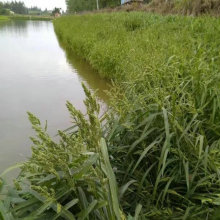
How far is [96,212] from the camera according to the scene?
1.02 m

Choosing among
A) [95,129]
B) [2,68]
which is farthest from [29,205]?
[2,68]

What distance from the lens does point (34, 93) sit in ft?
15.3

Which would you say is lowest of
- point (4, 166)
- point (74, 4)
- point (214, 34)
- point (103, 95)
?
point (4, 166)

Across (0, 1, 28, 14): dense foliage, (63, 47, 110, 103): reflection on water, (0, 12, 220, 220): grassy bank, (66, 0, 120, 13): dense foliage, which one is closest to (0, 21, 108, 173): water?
(63, 47, 110, 103): reflection on water

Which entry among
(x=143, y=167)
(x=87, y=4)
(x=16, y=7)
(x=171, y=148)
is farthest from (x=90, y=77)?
(x=16, y=7)

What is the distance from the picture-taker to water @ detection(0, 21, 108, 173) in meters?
2.97

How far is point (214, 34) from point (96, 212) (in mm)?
3239

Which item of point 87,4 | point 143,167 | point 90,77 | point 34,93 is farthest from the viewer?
point 87,4

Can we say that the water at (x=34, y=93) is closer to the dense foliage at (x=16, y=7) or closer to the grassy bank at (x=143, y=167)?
the grassy bank at (x=143, y=167)

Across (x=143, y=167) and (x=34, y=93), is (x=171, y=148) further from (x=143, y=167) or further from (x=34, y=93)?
(x=34, y=93)

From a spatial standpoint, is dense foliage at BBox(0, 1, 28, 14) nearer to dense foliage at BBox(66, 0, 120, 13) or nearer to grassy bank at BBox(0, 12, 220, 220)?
dense foliage at BBox(66, 0, 120, 13)

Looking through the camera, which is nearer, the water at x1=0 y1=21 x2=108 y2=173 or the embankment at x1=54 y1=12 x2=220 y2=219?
the embankment at x1=54 y1=12 x2=220 y2=219

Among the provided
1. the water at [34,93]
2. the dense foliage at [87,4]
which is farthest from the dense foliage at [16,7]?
the water at [34,93]

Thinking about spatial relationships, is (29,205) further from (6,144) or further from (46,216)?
(6,144)
